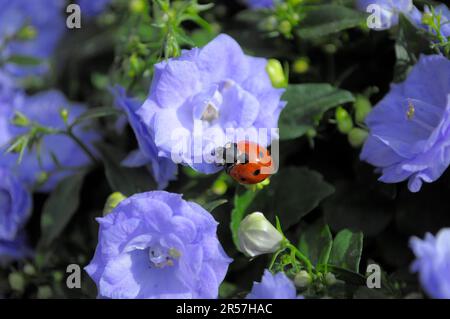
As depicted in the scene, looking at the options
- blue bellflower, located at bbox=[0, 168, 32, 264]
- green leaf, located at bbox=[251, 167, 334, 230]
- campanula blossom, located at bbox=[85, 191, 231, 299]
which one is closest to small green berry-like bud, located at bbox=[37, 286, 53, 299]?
blue bellflower, located at bbox=[0, 168, 32, 264]

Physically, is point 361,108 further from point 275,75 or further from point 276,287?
point 276,287

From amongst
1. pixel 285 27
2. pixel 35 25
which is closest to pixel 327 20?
pixel 285 27

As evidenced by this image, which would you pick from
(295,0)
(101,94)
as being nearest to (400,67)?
(295,0)

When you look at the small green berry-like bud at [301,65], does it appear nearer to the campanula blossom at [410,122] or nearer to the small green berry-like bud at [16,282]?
the campanula blossom at [410,122]

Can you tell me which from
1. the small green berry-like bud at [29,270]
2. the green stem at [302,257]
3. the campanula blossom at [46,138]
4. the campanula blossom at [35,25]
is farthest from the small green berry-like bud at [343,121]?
the campanula blossom at [35,25]

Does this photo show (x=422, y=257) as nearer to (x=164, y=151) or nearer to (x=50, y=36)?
(x=164, y=151)

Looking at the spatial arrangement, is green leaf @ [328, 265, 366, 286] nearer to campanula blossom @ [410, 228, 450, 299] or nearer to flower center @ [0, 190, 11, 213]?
campanula blossom @ [410, 228, 450, 299]
